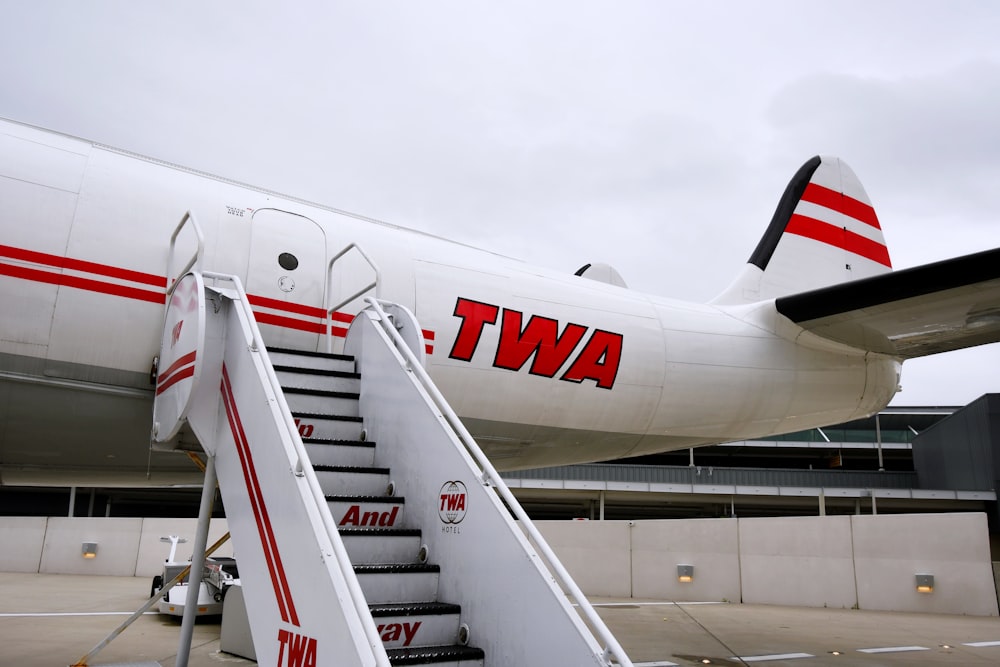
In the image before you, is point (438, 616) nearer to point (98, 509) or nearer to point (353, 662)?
point (353, 662)

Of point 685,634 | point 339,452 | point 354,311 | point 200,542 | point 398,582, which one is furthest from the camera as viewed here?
point 685,634

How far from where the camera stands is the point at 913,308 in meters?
8.22

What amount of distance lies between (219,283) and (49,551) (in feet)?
73.8

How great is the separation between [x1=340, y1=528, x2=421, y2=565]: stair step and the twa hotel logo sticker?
0.27m

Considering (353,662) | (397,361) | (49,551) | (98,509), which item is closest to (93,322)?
(397,361)

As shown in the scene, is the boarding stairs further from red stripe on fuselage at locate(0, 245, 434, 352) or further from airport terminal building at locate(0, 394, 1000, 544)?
airport terminal building at locate(0, 394, 1000, 544)

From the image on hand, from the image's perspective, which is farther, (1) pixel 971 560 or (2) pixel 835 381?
(1) pixel 971 560

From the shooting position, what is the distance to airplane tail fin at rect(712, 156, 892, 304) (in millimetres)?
11703

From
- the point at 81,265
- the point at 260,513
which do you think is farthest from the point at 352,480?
the point at 81,265

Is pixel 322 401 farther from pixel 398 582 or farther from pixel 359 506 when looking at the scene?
pixel 398 582

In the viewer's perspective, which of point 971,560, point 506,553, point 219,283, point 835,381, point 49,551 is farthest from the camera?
point 49,551

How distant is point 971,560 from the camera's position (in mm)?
16344

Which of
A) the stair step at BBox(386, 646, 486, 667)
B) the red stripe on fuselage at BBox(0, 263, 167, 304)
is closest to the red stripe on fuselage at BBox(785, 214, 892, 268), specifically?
the red stripe on fuselage at BBox(0, 263, 167, 304)

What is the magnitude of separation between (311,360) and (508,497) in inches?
108
